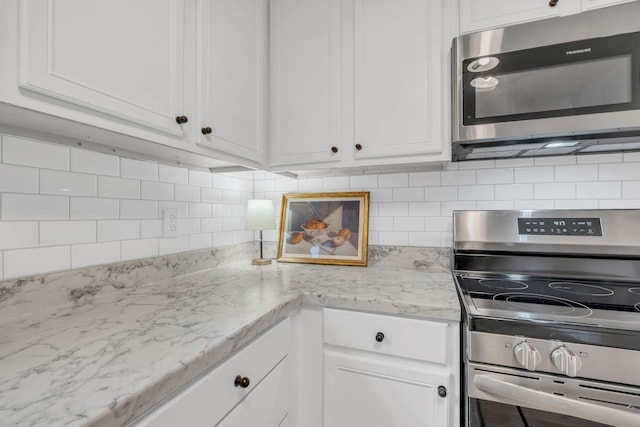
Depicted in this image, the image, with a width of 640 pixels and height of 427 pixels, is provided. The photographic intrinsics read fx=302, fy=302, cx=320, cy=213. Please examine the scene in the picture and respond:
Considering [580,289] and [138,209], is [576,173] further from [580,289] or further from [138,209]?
[138,209]

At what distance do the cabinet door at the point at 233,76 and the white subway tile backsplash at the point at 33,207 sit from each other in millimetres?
480

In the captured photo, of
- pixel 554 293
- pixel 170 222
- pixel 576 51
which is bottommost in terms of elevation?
pixel 554 293

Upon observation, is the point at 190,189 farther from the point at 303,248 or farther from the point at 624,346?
the point at 624,346

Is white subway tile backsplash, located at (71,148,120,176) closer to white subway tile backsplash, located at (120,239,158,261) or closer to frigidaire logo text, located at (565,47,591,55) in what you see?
white subway tile backsplash, located at (120,239,158,261)

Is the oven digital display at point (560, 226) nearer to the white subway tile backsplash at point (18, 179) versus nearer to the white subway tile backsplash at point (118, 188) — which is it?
the white subway tile backsplash at point (118, 188)

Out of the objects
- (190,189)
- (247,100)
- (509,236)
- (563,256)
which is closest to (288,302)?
(190,189)

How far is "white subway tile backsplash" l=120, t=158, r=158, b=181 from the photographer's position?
115cm

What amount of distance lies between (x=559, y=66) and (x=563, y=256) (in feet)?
2.50

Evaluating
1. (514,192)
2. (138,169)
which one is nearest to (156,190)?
(138,169)

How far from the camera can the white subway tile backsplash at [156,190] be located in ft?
4.03

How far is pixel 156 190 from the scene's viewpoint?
128cm

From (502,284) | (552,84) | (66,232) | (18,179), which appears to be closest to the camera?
(18,179)

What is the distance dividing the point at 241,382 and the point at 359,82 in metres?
1.25

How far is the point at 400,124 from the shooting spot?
1316 millimetres
